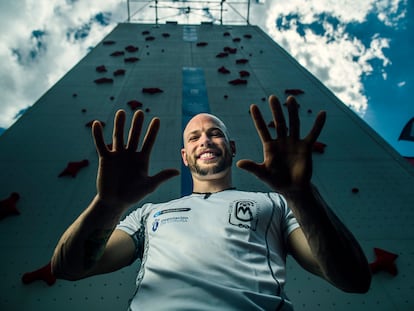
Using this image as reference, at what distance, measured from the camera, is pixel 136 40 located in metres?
8.11

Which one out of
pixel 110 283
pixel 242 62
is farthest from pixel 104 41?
pixel 110 283

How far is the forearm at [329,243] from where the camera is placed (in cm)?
106

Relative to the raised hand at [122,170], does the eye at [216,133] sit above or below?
below

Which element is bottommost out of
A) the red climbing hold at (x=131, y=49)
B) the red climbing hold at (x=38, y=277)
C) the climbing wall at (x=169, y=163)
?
the red climbing hold at (x=38, y=277)

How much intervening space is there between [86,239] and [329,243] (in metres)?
0.98

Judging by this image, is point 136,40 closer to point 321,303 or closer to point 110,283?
point 110,283

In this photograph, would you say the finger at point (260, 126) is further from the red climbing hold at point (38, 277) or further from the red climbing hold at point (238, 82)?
the red climbing hold at point (238, 82)

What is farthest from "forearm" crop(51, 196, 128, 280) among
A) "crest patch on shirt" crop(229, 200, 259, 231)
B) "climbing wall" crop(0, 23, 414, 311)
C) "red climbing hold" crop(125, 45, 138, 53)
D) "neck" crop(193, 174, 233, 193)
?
"red climbing hold" crop(125, 45, 138, 53)

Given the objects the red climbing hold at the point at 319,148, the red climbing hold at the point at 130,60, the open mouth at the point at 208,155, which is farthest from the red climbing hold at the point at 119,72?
the open mouth at the point at 208,155

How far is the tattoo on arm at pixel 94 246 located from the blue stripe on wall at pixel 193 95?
7.03 feet

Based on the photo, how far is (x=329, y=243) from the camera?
41.6 inches

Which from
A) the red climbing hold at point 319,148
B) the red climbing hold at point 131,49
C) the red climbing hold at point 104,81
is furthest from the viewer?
the red climbing hold at point 131,49

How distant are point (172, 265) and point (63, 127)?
3.55m

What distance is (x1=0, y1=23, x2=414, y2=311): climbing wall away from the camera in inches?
86.0
